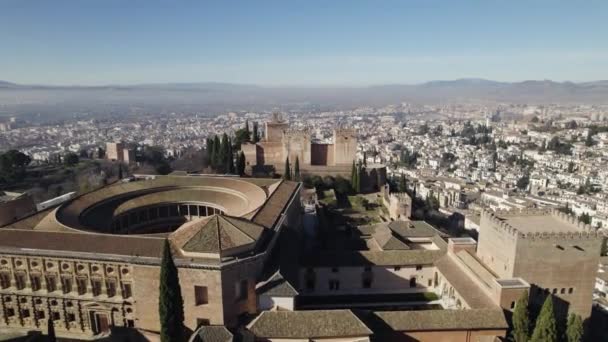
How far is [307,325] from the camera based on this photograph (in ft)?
66.0

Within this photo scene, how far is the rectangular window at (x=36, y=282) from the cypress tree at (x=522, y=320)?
25.5 m

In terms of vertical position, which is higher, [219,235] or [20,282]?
[219,235]

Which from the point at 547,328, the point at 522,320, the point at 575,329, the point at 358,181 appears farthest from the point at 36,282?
the point at 358,181

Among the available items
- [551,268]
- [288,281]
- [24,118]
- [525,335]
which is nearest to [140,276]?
[288,281]

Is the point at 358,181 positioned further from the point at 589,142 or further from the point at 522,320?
the point at 589,142

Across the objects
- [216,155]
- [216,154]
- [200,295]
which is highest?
[216,154]

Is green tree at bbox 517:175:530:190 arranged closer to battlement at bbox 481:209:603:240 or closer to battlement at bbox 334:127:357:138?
battlement at bbox 334:127:357:138

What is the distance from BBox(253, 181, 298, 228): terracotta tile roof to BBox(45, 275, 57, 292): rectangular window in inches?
460

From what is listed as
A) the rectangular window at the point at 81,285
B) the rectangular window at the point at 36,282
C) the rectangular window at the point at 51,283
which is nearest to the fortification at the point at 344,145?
the rectangular window at the point at 81,285

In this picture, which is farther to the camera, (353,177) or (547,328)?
(353,177)

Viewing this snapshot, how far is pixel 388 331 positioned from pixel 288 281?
222 inches

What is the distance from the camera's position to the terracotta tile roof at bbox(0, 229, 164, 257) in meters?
22.8

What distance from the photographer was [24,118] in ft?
592

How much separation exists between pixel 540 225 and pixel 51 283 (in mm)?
29075
